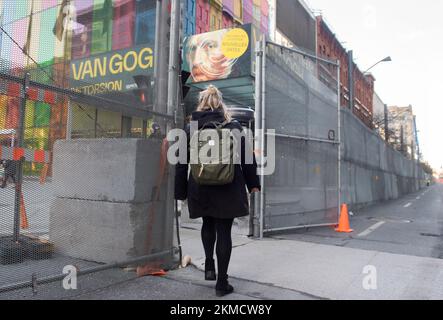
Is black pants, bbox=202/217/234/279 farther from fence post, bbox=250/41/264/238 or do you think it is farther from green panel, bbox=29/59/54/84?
fence post, bbox=250/41/264/238

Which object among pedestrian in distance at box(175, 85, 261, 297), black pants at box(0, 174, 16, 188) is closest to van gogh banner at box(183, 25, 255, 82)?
pedestrian in distance at box(175, 85, 261, 297)

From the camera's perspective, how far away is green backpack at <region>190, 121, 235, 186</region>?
3.40m

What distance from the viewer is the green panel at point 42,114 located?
3665 millimetres

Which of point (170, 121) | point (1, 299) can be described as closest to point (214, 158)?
point (170, 121)

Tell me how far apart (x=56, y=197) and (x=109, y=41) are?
8.79 metres

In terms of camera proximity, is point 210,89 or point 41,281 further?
point 210,89

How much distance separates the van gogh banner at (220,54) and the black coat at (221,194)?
9.75 meters

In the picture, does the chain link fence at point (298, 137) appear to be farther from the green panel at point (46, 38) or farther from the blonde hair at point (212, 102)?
the green panel at point (46, 38)

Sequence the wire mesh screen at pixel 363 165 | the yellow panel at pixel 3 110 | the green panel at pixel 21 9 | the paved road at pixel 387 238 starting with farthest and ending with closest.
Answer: the wire mesh screen at pixel 363 165, the paved road at pixel 387 238, the green panel at pixel 21 9, the yellow panel at pixel 3 110

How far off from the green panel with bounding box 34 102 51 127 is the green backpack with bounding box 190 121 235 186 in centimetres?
158

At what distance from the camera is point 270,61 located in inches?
278

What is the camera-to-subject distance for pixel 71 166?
14.5ft

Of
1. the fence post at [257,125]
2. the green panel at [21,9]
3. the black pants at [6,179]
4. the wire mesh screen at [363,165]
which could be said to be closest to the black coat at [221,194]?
the black pants at [6,179]
